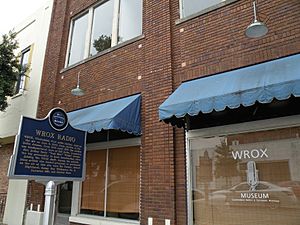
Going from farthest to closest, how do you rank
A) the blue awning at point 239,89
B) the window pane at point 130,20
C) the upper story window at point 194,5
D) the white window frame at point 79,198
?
the window pane at point 130,20 → the white window frame at point 79,198 → the upper story window at point 194,5 → the blue awning at point 239,89

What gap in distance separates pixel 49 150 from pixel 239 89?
3.51 m

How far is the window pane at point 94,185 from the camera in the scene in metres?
8.75

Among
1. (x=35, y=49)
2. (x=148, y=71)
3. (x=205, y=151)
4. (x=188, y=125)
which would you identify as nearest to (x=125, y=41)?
(x=148, y=71)

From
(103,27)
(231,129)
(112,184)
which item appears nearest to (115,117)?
(112,184)

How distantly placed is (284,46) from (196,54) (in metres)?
2.07

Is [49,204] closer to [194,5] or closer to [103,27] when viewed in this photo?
[194,5]

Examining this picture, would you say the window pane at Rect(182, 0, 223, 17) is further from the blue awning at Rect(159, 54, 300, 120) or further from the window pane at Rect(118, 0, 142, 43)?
the blue awning at Rect(159, 54, 300, 120)

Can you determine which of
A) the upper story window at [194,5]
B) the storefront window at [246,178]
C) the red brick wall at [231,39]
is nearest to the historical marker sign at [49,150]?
the storefront window at [246,178]

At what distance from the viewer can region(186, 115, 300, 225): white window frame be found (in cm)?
569

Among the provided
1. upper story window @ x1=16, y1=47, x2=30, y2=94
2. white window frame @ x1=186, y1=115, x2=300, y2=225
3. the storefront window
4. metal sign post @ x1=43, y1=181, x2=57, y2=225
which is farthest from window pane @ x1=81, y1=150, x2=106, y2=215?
upper story window @ x1=16, y1=47, x2=30, y2=94

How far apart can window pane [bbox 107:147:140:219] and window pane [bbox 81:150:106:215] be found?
14.8 inches

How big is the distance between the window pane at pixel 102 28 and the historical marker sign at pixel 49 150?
5316 millimetres

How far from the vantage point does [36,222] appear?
10375 millimetres

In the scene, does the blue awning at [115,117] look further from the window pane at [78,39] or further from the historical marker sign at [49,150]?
the window pane at [78,39]
